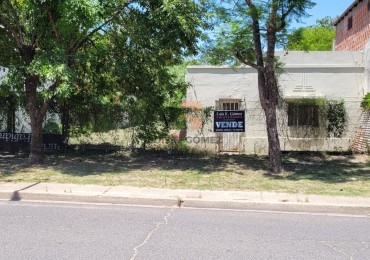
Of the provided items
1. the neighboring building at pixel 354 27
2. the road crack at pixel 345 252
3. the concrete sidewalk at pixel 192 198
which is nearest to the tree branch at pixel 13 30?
the concrete sidewalk at pixel 192 198

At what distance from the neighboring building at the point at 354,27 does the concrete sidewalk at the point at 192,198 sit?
1316cm

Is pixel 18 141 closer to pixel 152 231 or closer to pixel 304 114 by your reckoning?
pixel 304 114

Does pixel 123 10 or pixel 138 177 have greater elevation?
pixel 123 10

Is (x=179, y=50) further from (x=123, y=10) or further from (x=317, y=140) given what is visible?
(x=317, y=140)

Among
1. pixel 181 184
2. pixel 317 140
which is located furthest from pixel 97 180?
pixel 317 140

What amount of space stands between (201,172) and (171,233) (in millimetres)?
6107

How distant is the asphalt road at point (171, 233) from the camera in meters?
5.44

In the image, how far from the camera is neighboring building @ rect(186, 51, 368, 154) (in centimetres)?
1702

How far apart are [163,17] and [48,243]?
7.65 m

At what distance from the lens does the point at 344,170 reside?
13062mm

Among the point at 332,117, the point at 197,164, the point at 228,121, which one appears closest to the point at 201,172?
the point at 197,164

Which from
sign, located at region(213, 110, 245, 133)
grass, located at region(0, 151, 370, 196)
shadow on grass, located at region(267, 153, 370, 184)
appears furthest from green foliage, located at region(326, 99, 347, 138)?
sign, located at region(213, 110, 245, 133)

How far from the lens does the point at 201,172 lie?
12461 millimetres

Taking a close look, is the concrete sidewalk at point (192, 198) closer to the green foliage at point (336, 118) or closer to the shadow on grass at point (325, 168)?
the shadow on grass at point (325, 168)
